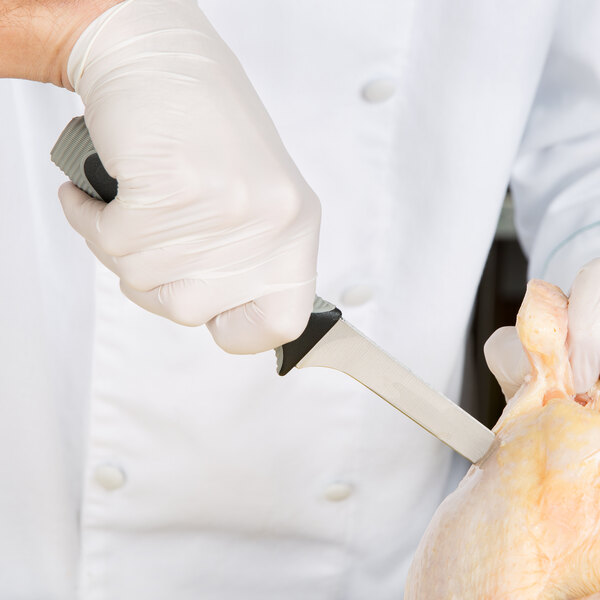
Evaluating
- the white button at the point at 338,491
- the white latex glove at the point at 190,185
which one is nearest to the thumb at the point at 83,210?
the white latex glove at the point at 190,185

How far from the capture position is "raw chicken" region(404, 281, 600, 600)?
77cm

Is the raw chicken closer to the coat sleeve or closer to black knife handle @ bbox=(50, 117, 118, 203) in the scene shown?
the coat sleeve

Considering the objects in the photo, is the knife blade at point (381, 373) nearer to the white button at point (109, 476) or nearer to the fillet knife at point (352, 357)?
the fillet knife at point (352, 357)

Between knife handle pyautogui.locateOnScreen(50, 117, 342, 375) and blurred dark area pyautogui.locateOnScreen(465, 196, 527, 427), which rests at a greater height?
knife handle pyautogui.locateOnScreen(50, 117, 342, 375)

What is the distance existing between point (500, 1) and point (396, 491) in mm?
707

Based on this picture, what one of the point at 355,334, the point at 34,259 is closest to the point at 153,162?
the point at 355,334

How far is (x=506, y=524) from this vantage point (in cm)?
78

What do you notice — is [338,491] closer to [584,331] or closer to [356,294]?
[356,294]

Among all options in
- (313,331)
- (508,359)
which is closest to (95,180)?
(313,331)

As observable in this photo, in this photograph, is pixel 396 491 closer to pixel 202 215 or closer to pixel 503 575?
pixel 503 575

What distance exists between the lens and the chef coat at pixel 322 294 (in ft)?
3.44

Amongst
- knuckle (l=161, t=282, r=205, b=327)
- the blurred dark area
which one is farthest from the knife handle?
the blurred dark area

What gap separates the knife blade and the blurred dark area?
877 millimetres

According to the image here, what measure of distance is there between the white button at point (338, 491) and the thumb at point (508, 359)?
324mm
